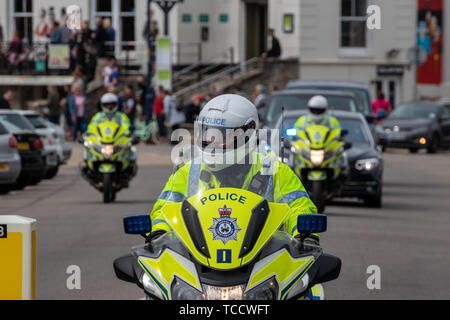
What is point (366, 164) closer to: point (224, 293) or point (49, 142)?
point (49, 142)

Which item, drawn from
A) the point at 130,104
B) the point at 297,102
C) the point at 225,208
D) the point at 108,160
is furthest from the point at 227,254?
the point at 130,104

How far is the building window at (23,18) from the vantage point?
153ft

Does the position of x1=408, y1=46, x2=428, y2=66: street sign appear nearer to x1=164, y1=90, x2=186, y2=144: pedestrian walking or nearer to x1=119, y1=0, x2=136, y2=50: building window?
x1=164, y1=90, x2=186, y2=144: pedestrian walking

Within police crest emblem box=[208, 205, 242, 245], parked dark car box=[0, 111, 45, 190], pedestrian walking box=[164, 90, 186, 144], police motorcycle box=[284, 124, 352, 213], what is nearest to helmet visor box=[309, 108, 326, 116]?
police motorcycle box=[284, 124, 352, 213]

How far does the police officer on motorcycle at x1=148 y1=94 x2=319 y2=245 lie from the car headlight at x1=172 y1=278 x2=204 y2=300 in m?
0.49

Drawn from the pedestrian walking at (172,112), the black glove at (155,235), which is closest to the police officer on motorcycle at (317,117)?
the black glove at (155,235)

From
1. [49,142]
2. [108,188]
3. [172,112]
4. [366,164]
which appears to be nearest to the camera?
[366,164]

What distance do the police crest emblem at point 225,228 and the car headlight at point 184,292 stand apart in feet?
0.77

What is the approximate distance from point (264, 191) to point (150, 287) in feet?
2.54

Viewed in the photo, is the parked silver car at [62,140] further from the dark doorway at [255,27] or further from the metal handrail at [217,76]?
the dark doorway at [255,27]

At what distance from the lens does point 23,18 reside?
4688 centimetres

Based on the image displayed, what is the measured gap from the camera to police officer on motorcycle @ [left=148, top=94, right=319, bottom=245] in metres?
5.91

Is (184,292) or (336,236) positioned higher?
(184,292)

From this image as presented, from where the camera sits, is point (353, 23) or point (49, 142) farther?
point (353, 23)
